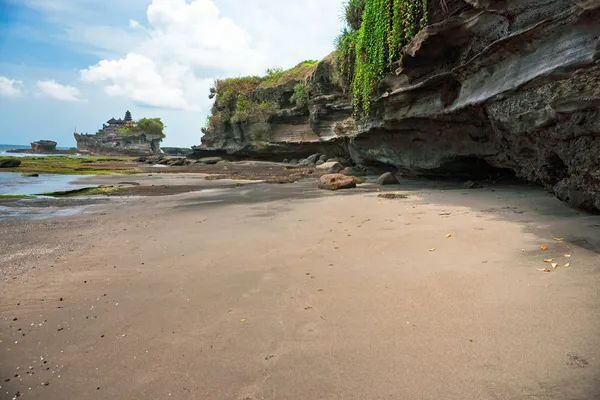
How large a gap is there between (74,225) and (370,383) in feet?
24.5

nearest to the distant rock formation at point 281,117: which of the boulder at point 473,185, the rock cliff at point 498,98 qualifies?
the rock cliff at point 498,98

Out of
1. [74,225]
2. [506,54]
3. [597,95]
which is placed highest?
[506,54]

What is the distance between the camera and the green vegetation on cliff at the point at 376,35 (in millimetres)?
10445

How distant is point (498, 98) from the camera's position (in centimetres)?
732

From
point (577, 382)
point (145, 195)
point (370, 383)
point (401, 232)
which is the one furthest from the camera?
point (145, 195)

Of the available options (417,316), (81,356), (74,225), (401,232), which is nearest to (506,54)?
(401,232)

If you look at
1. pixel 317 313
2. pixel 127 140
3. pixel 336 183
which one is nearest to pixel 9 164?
pixel 336 183

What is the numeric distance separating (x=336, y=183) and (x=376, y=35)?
218 inches

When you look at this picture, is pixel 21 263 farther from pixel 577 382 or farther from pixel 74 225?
pixel 577 382

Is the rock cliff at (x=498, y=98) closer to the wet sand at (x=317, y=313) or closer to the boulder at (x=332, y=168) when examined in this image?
the wet sand at (x=317, y=313)

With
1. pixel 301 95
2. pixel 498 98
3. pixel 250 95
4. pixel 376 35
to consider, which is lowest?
pixel 498 98

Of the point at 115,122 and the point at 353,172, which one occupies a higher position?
the point at 115,122

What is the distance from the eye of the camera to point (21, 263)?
4812mm

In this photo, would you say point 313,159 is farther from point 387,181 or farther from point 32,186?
point 32,186
